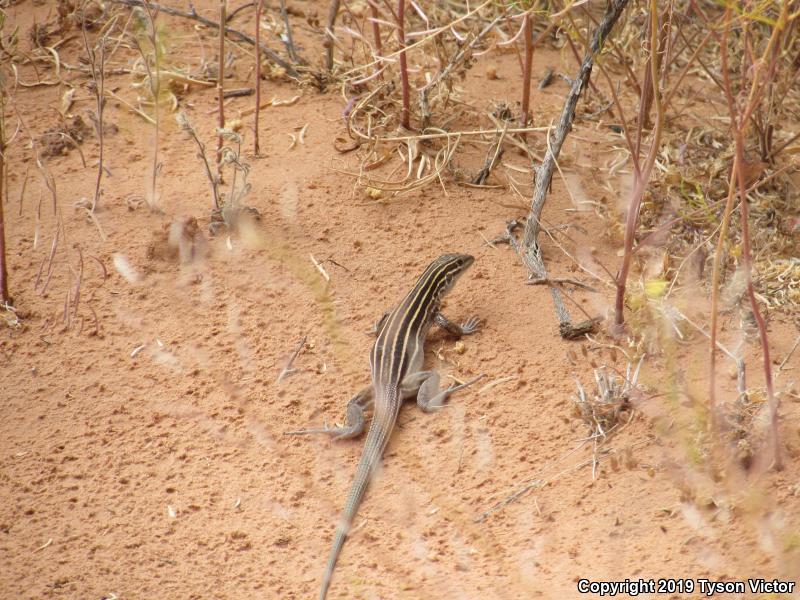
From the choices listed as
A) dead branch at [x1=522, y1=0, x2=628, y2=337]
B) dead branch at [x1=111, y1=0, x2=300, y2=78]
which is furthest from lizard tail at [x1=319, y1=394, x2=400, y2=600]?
dead branch at [x1=111, y1=0, x2=300, y2=78]

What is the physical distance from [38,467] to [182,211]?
197cm

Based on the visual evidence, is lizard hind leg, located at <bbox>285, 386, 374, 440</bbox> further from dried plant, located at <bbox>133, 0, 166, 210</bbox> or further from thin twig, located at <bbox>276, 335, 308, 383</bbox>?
dried plant, located at <bbox>133, 0, 166, 210</bbox>

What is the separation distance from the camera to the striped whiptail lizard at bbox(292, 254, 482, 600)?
13.3ft

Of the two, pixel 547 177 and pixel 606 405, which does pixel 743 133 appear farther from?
pixel 547 177

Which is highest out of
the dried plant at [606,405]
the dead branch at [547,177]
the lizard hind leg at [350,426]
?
the dead branch at [547,177]

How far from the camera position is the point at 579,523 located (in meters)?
3.53

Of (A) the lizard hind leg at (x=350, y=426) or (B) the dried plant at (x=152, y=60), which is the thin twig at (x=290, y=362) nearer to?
(A) the lizard hind leg at (x=350, y=426)

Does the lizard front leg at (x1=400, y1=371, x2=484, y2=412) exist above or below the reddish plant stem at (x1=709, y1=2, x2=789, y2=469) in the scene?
below

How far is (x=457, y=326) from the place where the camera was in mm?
4871

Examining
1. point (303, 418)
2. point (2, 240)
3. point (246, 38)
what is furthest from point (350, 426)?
point (246, 38)

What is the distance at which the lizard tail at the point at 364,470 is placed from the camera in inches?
140

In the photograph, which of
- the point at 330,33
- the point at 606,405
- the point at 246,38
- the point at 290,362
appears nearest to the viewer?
the point at 606,405

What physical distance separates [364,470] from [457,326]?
1186mm

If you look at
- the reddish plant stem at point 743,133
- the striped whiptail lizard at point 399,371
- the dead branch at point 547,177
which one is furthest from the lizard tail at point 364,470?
the reddish plant stem at point 743,133
